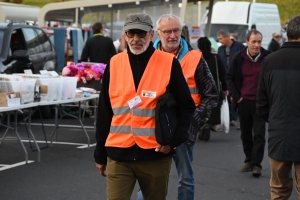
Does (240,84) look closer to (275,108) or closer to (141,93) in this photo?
(275,108)

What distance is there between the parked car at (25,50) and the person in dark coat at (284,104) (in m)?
8.13

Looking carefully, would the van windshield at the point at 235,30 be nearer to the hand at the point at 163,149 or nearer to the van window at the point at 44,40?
the van window at the point at 44,40

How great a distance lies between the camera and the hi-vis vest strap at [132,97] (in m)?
4.78

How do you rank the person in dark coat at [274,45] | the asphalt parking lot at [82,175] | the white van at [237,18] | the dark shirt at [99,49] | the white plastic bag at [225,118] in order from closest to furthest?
the asphalt parking lot at [82,175] < the white plastic bag at [225,118] < the dark shirt at [99,49] < the person in dark coat at [274,45] < the white van at [237,18]

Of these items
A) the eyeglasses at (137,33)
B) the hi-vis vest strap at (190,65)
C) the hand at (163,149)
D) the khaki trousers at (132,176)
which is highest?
the eyeglasses at (137,33)

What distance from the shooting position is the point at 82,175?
8.98m

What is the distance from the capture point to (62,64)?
18.7 m

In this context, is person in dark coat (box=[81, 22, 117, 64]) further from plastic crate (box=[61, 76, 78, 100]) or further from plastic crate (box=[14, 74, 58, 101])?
plastic crate (box=[14, 74, 58, 101])

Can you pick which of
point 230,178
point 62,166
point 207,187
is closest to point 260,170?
point 230,178

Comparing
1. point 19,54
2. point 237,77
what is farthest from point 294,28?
point 19,54

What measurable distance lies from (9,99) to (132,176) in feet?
15.2

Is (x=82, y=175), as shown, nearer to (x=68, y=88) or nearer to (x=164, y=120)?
(x=68, y=88)

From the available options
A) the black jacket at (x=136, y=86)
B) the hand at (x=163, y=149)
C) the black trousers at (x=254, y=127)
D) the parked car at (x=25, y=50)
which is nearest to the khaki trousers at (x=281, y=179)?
the black jacket at (x=136, y=86)

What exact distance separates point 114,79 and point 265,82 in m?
1.51
